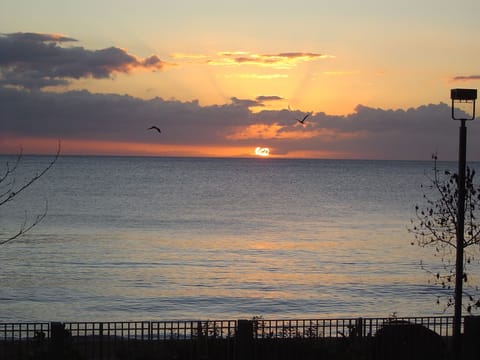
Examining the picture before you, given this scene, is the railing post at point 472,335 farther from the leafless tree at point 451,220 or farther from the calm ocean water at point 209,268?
the calm ocean water at point 209,268

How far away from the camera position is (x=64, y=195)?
139875 mm

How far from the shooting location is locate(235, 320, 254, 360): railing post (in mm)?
19609

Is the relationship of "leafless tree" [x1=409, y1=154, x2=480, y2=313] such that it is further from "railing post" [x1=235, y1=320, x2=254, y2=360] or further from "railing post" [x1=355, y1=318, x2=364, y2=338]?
"railing post" [x1=235, y1=320, x2=254, y2=360]

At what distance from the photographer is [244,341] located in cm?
1964

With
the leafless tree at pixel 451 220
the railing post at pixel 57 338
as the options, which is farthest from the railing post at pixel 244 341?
the leafless tree at pixel 451 220

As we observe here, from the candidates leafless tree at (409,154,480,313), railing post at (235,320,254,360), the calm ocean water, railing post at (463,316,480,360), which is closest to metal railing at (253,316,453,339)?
railing post at (235,320,254,360)

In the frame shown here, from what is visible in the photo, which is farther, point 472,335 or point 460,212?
point 472,335

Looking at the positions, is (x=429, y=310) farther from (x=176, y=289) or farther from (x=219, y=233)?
(x=219, y=233)

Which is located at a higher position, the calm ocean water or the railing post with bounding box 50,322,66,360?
the railing post with bounding box 50,322,66,360

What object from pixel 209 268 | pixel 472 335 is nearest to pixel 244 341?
pixel 472 335

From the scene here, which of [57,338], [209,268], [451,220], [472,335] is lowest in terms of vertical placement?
[209,268]

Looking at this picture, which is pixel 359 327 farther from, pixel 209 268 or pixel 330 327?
pixel 209 268

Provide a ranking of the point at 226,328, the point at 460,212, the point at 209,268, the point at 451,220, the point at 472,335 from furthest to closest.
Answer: the point at 209,268
the point at 226,328
the point at 472,335
the point at 451,220
the point at 460,212

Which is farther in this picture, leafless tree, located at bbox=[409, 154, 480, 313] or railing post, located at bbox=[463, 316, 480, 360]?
railing post, located at bbox=[463, 316, 480, 360]
